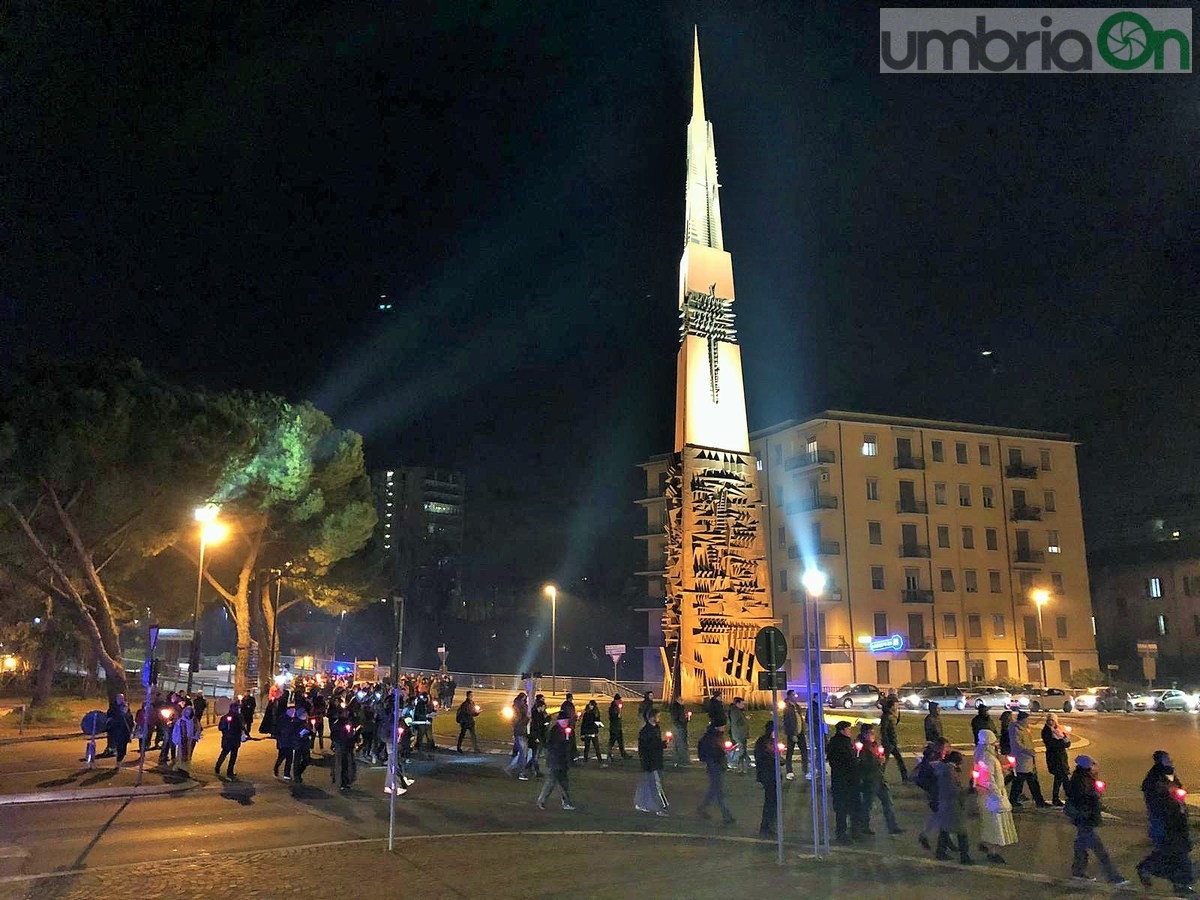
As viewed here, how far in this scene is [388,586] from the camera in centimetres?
4631

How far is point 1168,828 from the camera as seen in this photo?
8320 mm

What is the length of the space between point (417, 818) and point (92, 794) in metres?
6.57

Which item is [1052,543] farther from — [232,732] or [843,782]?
[232,732]

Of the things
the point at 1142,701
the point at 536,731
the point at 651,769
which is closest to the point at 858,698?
the point at 1142,701

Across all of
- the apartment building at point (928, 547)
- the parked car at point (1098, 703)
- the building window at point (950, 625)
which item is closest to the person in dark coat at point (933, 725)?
the parked car at point (1098, 703)

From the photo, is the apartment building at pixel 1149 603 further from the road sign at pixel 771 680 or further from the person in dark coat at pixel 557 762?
the road sign at pixel 771 680

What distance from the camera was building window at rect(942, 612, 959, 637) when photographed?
175 ft

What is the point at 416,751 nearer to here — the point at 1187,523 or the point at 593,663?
the point at 593,663

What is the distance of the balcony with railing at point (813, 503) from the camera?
53.4m

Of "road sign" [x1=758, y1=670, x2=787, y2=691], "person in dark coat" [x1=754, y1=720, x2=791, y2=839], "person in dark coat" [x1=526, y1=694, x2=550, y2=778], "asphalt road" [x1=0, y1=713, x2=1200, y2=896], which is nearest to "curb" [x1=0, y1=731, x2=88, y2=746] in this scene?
"asphalt road" [x1=0, y1=713, x2=1200, y2=896]

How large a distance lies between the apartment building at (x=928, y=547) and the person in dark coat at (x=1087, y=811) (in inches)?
1668

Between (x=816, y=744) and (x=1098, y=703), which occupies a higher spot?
(x=816, y=744)

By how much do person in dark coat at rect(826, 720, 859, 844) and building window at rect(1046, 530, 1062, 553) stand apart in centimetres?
5281

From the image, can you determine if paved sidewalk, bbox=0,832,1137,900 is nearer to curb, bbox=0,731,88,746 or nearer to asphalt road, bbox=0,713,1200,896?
asphalt road, bbox=0,713,1200,896
